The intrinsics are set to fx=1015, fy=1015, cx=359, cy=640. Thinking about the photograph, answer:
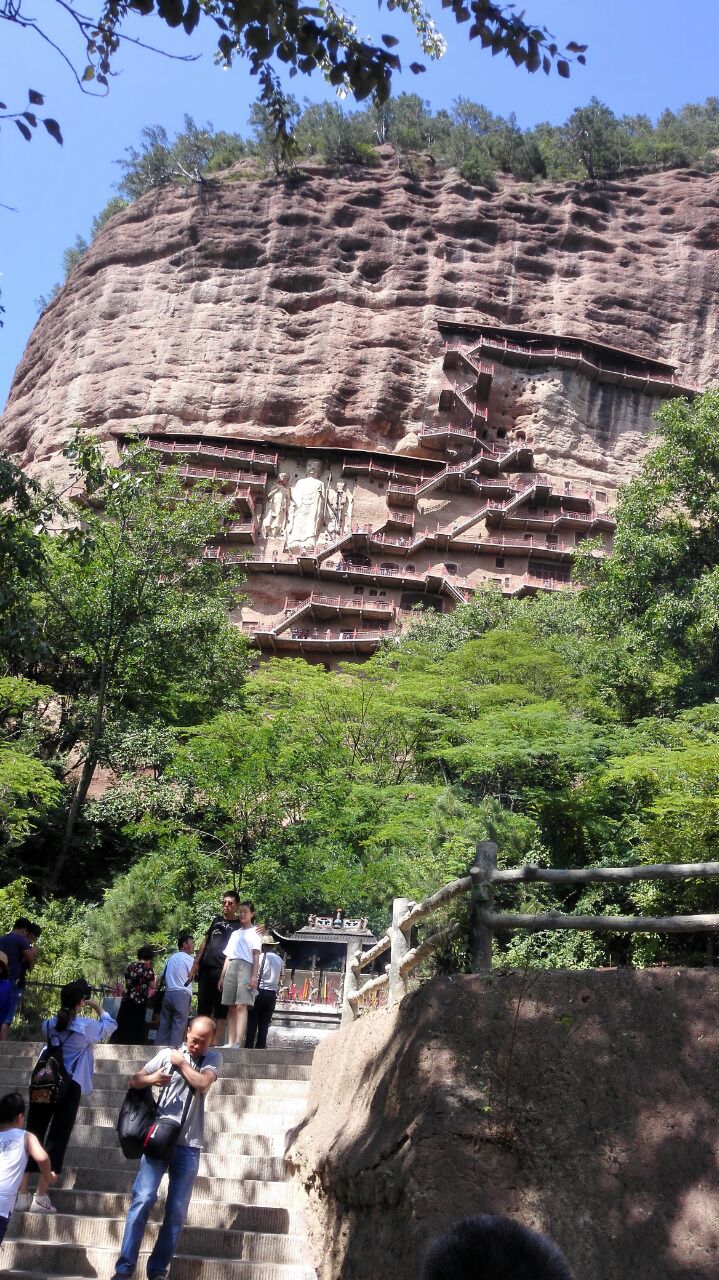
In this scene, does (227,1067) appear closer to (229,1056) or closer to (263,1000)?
(229,1056)

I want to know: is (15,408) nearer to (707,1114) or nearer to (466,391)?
(466,391)

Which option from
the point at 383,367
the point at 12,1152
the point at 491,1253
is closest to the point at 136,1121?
the point at 12,1152

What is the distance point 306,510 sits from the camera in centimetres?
4431

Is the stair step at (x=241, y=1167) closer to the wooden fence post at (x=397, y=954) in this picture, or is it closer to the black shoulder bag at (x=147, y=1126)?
the wooden fence post at (x=397, y=954)

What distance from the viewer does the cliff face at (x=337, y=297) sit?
46.6 meters

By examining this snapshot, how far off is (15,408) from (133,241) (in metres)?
10.9

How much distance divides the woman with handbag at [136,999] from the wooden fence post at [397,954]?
3.07 meters

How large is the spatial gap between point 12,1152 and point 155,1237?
1362 millimetres

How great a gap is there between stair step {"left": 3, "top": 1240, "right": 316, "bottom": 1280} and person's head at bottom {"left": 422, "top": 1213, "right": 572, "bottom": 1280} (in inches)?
160

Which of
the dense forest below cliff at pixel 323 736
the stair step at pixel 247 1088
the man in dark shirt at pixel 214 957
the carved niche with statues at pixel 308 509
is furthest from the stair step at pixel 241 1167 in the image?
the carved niche with statues at pixel 308 509

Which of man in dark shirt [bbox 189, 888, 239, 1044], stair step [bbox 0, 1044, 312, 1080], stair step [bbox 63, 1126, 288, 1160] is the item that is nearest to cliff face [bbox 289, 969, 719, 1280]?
stair step [bbox 63, 1126, 288, 1160]

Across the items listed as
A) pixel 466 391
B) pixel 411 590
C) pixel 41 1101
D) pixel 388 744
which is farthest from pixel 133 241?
pixel 41 1101

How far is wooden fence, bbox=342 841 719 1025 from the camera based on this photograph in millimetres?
4812

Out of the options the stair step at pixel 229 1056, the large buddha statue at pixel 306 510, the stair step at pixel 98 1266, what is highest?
the large buddha statue at pixel 306 510
